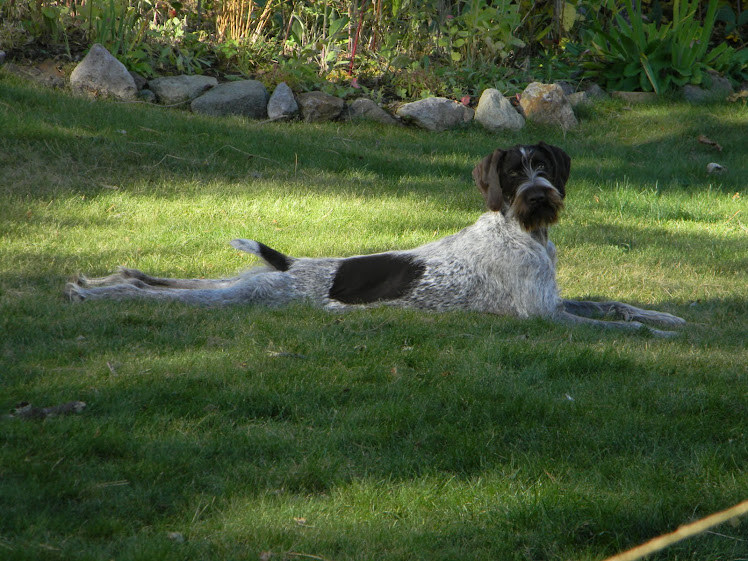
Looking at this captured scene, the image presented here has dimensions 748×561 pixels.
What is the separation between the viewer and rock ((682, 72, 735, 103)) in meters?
11.9

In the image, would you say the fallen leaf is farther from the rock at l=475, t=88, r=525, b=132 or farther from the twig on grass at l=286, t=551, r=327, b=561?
the twig on grass at l=286, t=551, r=327, b=561

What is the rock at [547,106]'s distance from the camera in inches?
444

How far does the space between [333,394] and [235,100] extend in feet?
22.9

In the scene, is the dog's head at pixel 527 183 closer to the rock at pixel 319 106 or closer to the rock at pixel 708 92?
the rock at pixel 319 106

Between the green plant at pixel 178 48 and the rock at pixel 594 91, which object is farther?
the rock at pixel 594 91

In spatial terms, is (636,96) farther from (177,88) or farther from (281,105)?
(177,88)

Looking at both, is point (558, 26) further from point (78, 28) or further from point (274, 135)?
point (78, 28)

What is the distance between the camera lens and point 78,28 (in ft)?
35.3

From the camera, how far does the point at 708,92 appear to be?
12031 mm

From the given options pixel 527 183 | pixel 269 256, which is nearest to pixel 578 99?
pixel 527 183

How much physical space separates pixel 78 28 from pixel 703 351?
Result: 8743 millimetres

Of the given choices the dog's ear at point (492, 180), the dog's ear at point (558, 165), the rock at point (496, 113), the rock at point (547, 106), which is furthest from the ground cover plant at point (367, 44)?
the dog's ear at point (558, 165)

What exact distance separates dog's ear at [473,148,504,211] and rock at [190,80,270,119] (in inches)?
201

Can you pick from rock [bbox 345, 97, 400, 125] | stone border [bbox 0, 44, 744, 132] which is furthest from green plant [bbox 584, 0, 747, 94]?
rock [bbox 345, 97, 400, 125]
